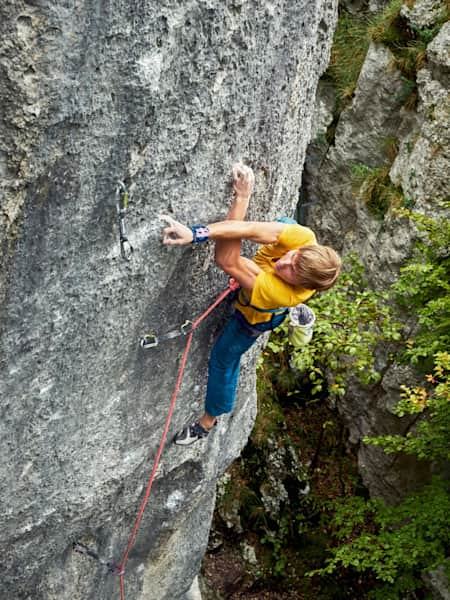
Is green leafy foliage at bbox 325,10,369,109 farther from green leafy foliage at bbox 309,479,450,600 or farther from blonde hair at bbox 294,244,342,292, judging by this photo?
blonde hair at bbox 294,244,342,292

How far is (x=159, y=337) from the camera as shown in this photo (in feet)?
12.5

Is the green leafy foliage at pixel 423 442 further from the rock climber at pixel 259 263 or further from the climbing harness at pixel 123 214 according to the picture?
the climbing harness at pixel 123 214

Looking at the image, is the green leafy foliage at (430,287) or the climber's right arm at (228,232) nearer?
the climber's right arm at (228,232)

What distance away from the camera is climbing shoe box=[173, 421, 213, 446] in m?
4.70

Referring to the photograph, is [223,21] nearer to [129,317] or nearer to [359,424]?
[129,317]

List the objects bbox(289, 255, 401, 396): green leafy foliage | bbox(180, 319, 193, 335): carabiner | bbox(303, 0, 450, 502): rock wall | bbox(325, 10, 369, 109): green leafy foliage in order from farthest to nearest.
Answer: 1. bbox(325, 10, 369, 109): green leafy foliage
2. bbox(303, 0, 450, 502): rock wall
3. bbox(289, 255, 401, 396): green leafy foliage
4. bbox(180, 319, 193, 335): carabiner

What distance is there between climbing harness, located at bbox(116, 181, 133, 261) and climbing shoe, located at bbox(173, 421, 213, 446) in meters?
1.82

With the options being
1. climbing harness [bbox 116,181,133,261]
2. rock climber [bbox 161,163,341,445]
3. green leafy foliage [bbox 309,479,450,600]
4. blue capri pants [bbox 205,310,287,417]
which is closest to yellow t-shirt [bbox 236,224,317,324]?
rock climber [bbox 161,163,341,445]

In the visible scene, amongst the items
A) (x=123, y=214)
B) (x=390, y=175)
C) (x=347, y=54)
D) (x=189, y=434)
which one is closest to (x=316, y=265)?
(x=123, y=214)

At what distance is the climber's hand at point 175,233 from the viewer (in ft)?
10.8

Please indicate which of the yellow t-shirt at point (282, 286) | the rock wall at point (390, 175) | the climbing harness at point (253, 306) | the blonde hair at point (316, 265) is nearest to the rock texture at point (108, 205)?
the climbing harness at point (253, 306)

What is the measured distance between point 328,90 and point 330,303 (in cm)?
369

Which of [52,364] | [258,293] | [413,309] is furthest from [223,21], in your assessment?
[413,309]

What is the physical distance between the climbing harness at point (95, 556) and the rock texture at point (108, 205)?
63 millimetres
